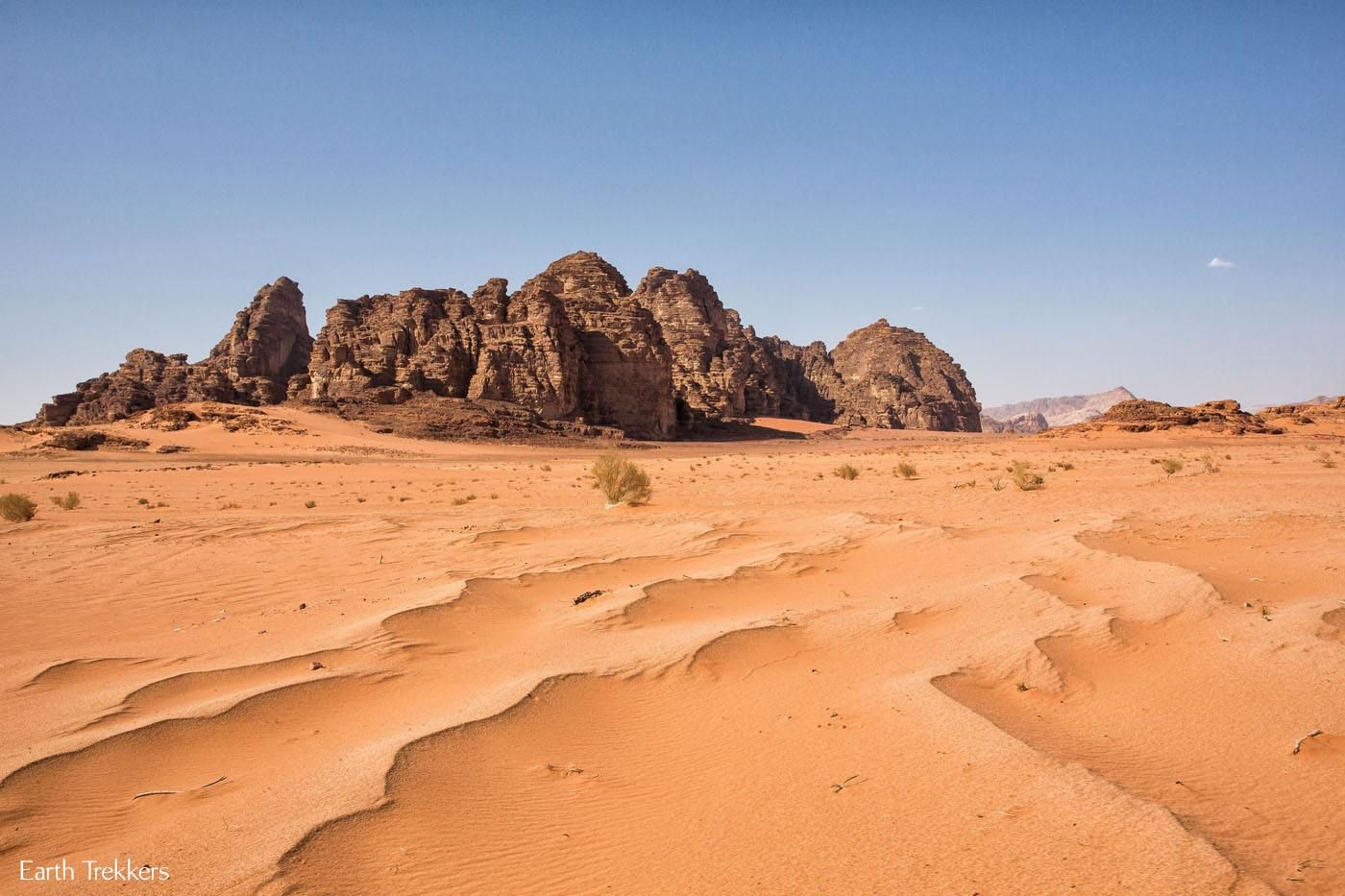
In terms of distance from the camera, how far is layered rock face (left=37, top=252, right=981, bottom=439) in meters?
54.8

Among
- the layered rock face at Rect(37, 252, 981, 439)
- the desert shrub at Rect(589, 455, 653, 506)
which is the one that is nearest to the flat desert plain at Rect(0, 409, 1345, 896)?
the desert shrub at Rect(589, 455, 653, 506)

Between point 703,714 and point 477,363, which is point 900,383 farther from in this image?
point 703,714

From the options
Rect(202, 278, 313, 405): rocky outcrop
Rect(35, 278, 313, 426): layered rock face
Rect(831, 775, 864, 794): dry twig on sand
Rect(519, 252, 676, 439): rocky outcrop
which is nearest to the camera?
Rect(831, 775, 864, 794): dry twig on sand

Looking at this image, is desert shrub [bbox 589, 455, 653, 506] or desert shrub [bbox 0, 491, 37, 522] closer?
desert shrub [bbox 0, 491, 37, 522]

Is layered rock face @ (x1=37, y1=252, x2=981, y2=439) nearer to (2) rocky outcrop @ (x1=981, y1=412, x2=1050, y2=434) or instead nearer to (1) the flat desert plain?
(1) the flat desert plain

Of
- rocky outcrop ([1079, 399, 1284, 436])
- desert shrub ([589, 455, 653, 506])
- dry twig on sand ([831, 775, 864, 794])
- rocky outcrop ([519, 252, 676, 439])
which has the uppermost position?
rocky outcrop ([519, 252, 676, 439])

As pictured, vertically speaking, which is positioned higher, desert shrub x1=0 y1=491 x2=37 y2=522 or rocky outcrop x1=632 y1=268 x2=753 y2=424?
rocky outcrop x1=632 y1=268 x2=753 y2=424

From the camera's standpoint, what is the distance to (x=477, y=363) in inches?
2245

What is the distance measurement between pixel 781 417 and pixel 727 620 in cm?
8680

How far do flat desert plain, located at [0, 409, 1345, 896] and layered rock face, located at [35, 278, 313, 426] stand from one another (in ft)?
178

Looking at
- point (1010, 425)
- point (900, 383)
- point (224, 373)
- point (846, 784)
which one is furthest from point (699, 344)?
point (1010, 425)

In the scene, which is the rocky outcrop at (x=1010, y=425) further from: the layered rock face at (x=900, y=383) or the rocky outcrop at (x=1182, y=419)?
the rocky outcrop at (x=1182, y=419)

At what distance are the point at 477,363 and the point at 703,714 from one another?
184ft

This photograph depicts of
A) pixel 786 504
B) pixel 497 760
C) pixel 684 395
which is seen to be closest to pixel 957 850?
pixel 497 760
